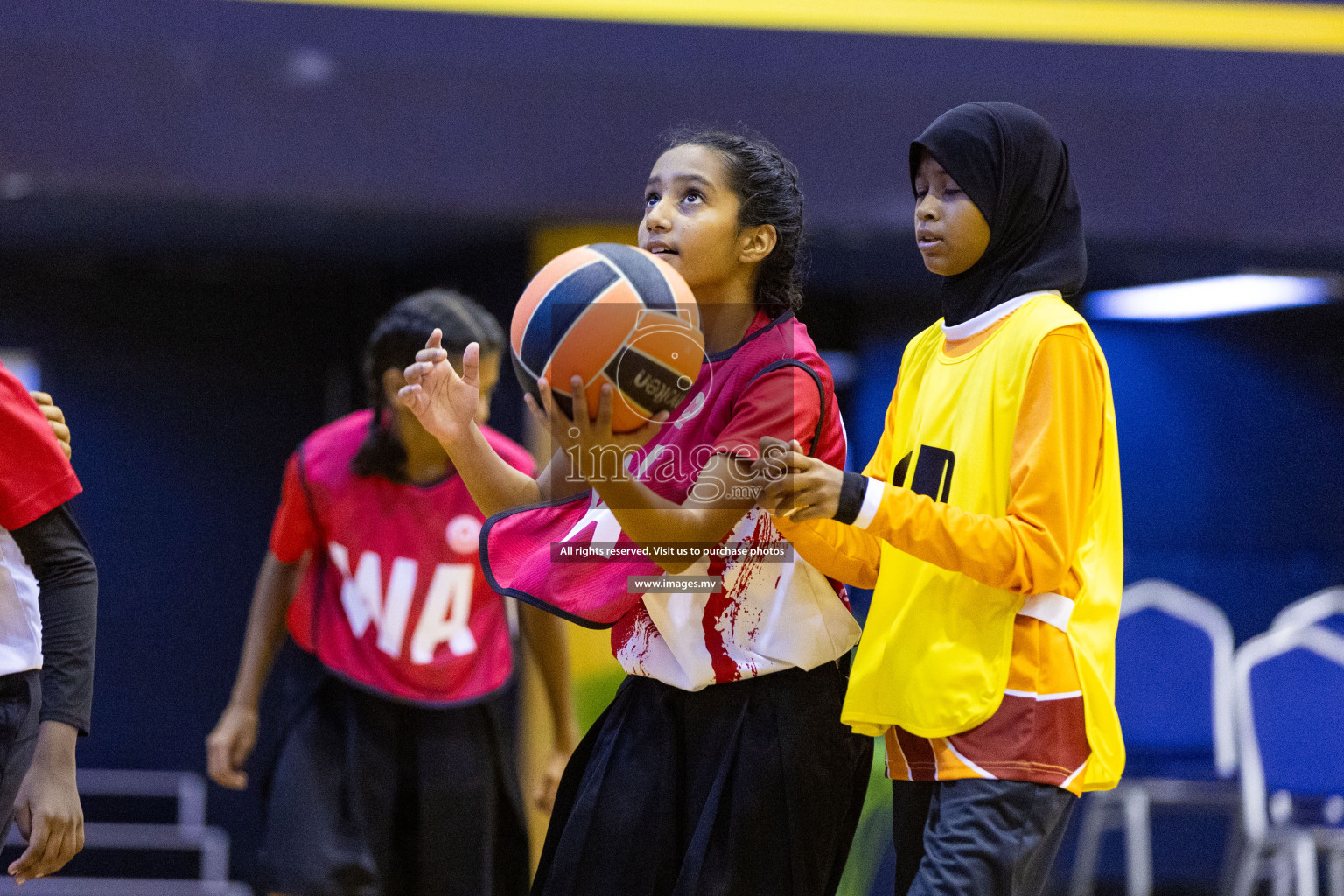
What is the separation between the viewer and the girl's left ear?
238 centimetres

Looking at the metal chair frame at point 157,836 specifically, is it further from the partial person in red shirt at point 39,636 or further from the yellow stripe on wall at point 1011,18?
the partial person in red shirt at point 39,636

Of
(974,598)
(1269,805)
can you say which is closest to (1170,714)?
(1269,805)

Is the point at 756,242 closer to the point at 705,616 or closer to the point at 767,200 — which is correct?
the point at 767,200

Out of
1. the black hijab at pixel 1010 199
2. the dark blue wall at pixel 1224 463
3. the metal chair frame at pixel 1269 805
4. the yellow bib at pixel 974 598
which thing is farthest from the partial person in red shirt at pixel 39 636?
the dark blue wall at pixel 1224 463

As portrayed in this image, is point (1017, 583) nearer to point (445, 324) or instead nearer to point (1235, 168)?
point (445, 324)

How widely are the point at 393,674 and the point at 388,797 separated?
29cm

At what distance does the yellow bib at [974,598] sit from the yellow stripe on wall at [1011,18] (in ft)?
12.2

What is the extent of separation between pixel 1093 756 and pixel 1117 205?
4233 mm

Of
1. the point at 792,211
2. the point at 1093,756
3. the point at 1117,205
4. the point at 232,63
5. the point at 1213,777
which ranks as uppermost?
the point at 232,63

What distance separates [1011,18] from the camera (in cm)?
581

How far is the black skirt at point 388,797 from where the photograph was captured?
129 inches

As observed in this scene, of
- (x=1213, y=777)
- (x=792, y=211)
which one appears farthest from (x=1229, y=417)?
(x=792, y=211)

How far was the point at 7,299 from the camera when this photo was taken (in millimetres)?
7789

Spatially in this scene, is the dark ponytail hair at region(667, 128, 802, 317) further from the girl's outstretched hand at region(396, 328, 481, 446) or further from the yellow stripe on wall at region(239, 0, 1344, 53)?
the yellow stripe on wall at region(239, 0, 1344, 53)
